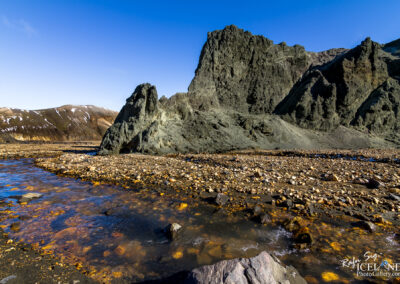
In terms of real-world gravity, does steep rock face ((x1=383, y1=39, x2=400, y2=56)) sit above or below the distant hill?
above

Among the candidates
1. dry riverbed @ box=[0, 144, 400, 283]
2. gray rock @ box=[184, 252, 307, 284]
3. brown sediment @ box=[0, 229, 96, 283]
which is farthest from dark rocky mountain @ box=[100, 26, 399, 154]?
gray rock @ box=[184, 252, 307, 284]

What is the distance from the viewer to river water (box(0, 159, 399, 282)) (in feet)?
10.8

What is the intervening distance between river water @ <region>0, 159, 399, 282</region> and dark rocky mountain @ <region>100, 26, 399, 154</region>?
14.7 meters

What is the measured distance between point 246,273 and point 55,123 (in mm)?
81290

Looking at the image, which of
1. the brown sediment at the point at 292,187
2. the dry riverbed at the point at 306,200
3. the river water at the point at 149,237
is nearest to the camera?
the river water at the point at 149,237

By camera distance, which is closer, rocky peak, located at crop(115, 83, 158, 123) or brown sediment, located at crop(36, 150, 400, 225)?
brown sediment, located at crop(36, 150, 400, 225)

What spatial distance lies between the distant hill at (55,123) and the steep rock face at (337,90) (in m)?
60.6

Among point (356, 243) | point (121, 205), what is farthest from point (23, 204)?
point (356, 243)

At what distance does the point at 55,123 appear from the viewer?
65438 millimetres

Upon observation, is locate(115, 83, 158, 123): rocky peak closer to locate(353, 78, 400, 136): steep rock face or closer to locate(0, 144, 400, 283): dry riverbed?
locate(0, 144, 400, 283): dry riverbed

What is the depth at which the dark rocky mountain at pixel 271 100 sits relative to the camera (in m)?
22.1

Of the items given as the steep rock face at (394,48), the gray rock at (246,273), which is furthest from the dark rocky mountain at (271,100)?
the gray rock at (246,273)

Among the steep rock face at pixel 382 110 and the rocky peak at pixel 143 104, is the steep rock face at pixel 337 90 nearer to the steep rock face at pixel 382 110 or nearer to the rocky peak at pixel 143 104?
the steep rock face at pixel 382 110

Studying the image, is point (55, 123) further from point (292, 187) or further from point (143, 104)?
point (292, 187)
